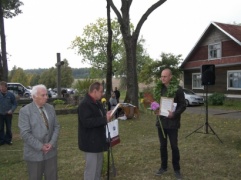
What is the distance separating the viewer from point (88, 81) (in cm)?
1791

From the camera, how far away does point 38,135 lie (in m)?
3.99

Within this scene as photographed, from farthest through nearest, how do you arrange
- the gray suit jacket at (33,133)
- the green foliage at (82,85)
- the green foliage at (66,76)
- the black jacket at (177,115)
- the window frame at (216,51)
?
the green foliage at (66,76)
the window frame at (216,51)
the green foliage at (82,85)
the black jacket at (177,115)
the gray suit jacket at (33,133)

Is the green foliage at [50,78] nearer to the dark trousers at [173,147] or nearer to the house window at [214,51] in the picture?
the house window at [214,51]

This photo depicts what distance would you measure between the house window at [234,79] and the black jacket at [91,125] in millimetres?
21568

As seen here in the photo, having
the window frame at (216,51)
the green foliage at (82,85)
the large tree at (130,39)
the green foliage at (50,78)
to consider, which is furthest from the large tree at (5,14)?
the green foliage at (50,78)

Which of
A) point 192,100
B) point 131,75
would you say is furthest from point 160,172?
point 192,100

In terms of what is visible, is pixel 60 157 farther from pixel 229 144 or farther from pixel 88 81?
pixel 88 81

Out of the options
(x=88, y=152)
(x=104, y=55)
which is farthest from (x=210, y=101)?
(x=104, y=55)

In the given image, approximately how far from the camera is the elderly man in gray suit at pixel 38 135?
391 cm

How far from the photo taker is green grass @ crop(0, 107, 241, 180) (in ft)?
19.5

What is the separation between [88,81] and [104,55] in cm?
4053

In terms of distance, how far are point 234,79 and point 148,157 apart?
64.4 feet

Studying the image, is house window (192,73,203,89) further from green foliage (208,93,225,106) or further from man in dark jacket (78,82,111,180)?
man in dark jacket (78,82,111,180)

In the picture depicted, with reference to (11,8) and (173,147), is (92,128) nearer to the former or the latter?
(173,147)
